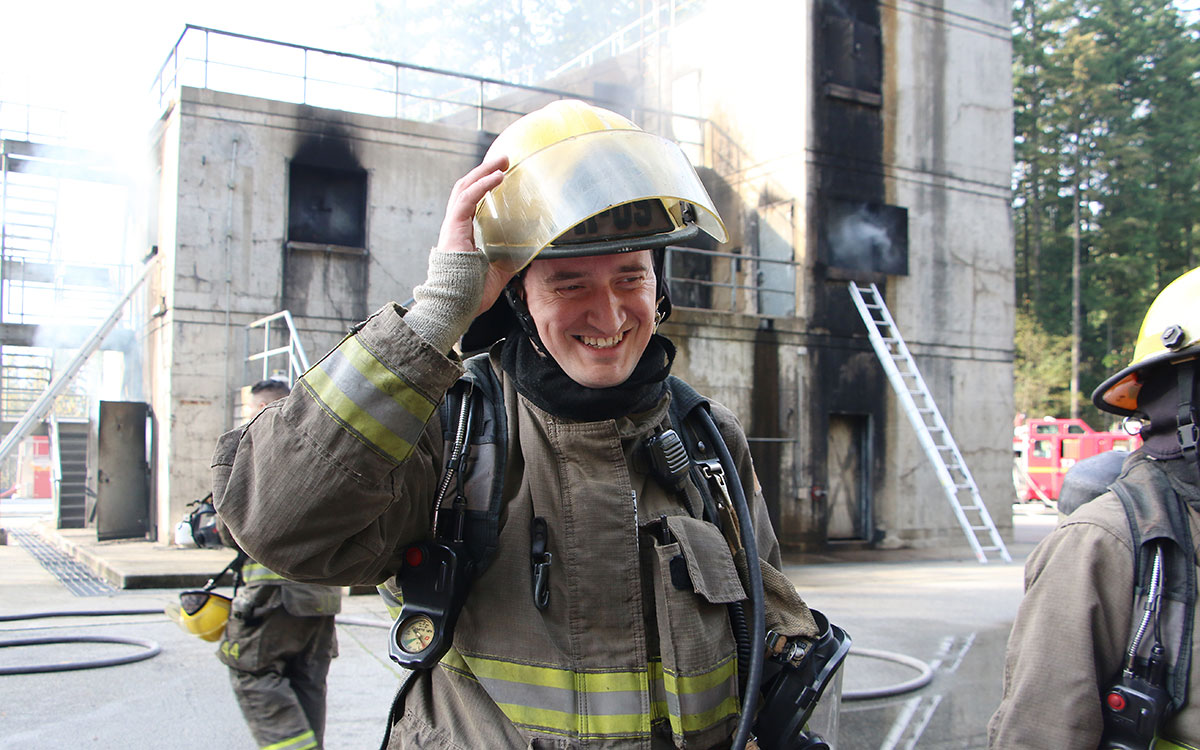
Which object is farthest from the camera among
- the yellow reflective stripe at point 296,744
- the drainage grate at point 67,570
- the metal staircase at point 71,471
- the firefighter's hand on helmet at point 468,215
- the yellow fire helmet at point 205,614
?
the metal staircase at point 71,471

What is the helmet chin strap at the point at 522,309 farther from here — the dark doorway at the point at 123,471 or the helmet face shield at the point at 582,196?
the dark doorway at the point at 123,471

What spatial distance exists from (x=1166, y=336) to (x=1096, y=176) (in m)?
31.5

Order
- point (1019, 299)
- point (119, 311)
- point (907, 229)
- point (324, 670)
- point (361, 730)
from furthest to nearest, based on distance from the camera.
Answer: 1. point (1019, 299)
2. point (907, 229)
3. point (119, 311)
4. point (361, 730)
5. point (324, 670)

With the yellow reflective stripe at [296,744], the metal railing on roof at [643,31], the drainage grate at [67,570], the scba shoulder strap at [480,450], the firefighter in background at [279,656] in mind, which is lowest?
the drainage grate at [67,570]

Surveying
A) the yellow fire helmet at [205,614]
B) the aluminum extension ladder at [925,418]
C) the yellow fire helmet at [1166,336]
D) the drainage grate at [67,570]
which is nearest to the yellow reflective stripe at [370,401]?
the yellow fire helmet at [1166,336]

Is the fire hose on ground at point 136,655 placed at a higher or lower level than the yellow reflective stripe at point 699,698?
lower

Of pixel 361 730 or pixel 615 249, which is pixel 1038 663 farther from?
pixel 361 730

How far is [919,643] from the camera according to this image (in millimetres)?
6961

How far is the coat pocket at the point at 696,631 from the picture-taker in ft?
5.36

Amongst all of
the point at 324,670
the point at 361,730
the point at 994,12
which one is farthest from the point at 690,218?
the point at 994,12

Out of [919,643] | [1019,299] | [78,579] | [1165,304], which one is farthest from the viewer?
[1019,299]

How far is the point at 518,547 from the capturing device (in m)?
1.65

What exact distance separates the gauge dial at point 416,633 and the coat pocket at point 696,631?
40 centimetres

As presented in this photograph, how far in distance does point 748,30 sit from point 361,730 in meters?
12.7
